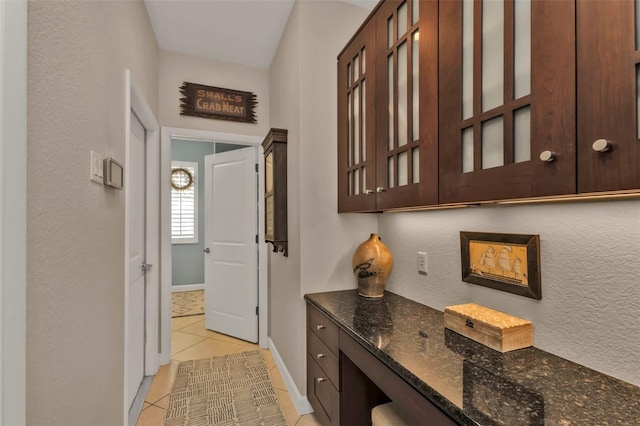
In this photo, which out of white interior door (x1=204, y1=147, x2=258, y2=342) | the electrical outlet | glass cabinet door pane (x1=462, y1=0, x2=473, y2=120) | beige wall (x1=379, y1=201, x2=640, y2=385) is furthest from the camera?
white interior door (x1=204, y1=147, x2=258, y2=342)

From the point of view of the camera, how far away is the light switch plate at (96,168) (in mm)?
1201

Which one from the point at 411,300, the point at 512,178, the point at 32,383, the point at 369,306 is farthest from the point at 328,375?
the point at 512,178

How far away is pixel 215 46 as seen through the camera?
108 inches

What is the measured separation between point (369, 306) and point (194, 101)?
97.6 inches

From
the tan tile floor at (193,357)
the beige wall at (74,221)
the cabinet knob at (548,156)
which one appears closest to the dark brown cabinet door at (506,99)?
the cabinet knob at (548,156)

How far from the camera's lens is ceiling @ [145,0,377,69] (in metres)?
2.23

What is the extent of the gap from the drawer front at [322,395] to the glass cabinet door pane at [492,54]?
148 cm

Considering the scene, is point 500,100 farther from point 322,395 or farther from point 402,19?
point 322,395

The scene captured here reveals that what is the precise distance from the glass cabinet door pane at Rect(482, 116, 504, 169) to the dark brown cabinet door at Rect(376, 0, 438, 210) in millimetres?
199

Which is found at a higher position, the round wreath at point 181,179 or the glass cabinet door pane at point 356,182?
the round wreath at point 181,179

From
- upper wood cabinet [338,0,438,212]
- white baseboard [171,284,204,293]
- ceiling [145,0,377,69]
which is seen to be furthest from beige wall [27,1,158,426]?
white baseboard [171,284,204,293]

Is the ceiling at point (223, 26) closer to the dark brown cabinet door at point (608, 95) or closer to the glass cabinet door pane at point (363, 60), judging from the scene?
the glass cabinet door pane at point (363, 60)

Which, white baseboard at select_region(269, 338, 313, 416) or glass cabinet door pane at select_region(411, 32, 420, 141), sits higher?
glass cabinet door pane at select_region(411, 32, 420, 141)

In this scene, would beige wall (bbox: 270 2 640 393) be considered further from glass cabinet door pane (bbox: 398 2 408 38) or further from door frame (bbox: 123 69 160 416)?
door frame (bbox: 123 69 160 416)
